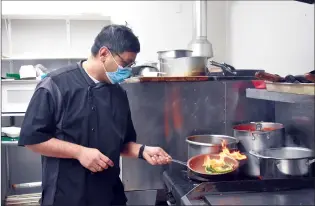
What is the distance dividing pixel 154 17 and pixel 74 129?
2.28 metres

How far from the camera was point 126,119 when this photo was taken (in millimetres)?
1473

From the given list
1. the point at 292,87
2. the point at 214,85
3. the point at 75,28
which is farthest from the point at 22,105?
the point at 292,87

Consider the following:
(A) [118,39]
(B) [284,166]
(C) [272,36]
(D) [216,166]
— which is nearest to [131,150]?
(D) [216,166]

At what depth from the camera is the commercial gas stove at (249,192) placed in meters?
1.03

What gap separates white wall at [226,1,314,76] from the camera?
2.06 m

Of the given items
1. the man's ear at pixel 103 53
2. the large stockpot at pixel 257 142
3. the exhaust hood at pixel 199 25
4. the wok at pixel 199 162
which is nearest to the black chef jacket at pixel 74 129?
the man's ear at pixel 103 53

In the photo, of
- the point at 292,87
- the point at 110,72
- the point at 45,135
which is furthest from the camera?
the point at 110,72

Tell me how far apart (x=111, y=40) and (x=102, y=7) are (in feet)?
6.75

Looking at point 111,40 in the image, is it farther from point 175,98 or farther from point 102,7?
point 102,7

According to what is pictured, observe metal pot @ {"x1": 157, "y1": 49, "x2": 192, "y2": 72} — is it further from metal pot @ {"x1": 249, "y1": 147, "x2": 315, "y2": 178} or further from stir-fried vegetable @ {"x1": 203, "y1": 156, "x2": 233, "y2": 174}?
metal pot @ {"x1": 249, "y1": 147, "x2": 315, "y2": 178}

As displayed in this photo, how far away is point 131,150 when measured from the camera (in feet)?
4.96

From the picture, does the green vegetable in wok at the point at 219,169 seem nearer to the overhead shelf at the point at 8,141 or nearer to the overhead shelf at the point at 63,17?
the overhead shelf at the point at 8,141

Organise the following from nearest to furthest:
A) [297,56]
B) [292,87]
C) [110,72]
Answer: [292,87]
[110,72]
[297,56]

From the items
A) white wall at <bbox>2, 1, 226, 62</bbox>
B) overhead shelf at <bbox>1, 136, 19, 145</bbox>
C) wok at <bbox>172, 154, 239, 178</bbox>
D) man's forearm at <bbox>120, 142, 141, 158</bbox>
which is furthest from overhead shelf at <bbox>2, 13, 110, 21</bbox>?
wok at <bbox>172, 154, 239, 178</bbox>
